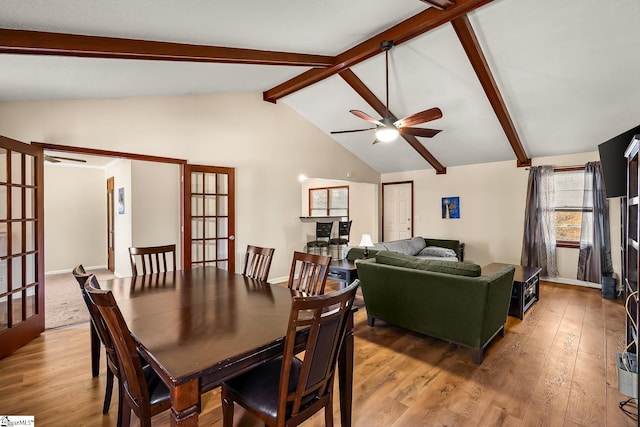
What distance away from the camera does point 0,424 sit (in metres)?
1.78

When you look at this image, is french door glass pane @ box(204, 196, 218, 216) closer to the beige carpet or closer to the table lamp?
the beige carpet

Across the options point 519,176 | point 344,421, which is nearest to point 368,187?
point 519,176

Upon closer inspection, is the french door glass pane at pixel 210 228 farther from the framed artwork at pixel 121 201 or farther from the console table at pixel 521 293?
the console table at pixel 521 293

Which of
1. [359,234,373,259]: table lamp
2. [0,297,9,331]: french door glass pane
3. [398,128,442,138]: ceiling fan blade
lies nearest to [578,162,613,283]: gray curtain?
[398,128,442,138]: ceiling fan blade

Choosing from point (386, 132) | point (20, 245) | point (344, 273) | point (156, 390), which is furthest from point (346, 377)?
point (20, 245)

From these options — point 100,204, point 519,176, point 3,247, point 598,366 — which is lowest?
point 598,366

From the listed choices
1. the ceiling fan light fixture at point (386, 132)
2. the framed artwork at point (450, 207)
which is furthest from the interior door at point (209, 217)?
the framed artwork at point (450, 207)

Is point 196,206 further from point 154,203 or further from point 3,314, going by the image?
point 3,314

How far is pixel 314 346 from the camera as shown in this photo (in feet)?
4.21

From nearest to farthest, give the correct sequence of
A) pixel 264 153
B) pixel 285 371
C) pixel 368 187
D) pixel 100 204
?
pixel 285 371 < pixel 264 153 < pixel 100 204 < pixel 368 187

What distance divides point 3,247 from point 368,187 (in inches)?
265

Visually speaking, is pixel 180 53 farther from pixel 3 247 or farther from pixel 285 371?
pixel 285 371

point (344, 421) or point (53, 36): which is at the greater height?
point (53, 36)

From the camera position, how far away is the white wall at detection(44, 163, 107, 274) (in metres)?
5.99
